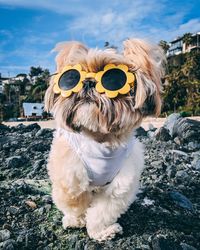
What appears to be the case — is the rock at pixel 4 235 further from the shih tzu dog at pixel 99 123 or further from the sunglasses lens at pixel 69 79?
the sunglasses lens at pixel 69 79

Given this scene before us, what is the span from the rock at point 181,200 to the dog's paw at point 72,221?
1.45 meters

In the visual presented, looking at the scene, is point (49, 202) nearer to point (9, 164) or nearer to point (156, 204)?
point (156, 204)

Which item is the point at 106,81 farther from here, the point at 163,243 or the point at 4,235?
the point at 4,235

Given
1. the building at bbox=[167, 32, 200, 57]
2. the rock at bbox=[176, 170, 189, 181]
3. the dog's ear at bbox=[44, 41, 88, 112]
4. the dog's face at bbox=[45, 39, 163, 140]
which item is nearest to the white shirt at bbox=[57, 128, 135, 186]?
the dog's face at bbox=[45, 39, 163, 140]

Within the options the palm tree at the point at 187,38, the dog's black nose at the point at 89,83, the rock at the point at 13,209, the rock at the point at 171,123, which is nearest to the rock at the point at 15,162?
the rock at the point at 13,209

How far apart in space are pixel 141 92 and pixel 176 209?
2.27 metres

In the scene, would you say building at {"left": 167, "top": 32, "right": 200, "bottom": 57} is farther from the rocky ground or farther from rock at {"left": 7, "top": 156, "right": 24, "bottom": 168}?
the rocky ground

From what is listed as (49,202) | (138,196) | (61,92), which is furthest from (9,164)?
(61,92)

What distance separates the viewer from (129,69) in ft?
12.5

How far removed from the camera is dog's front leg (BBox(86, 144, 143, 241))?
175 inches

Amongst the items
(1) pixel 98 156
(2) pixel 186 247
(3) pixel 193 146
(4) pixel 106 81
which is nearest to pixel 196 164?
(3) pixel 193 146

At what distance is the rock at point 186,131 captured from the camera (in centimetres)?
988

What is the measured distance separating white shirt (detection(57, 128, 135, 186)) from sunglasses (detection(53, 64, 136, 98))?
23.5 inches

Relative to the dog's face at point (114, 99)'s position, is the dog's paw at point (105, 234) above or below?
below
